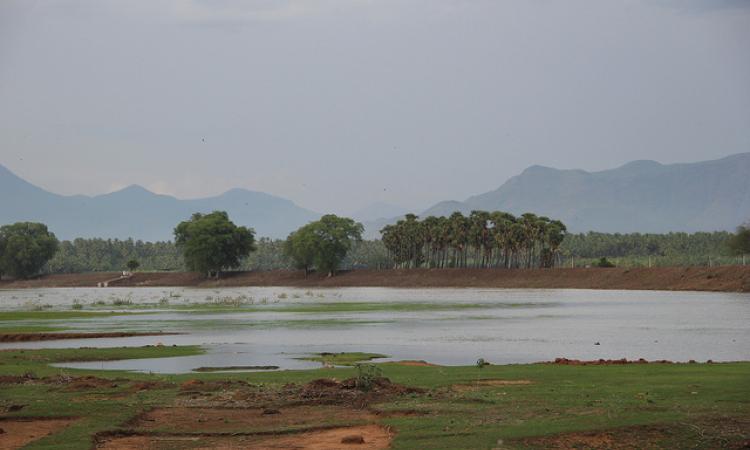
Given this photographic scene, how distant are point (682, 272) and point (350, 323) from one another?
69783mm

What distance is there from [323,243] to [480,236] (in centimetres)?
2814

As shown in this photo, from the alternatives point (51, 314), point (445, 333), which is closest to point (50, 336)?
point (445, 333)

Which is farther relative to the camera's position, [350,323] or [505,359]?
[350,323]

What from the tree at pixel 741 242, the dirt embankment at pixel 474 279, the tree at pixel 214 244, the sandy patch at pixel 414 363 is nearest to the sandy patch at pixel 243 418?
the sandy patch at pixel 414 363

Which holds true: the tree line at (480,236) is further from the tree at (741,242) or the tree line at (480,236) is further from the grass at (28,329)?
the grass at (28,329)

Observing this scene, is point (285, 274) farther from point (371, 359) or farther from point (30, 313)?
point (371, 359)

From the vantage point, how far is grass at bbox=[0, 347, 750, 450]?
1772 cm

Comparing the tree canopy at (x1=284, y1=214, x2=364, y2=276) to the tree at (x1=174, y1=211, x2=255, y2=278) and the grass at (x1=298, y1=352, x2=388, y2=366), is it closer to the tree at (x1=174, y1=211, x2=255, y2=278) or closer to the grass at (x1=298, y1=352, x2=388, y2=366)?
the tree at (x1=174, y1=211, x2=255, y2=278)

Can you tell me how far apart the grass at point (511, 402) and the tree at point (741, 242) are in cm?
11285

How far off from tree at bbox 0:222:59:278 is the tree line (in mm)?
67811

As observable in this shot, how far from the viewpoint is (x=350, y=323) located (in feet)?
187

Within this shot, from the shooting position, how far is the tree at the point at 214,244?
568ft

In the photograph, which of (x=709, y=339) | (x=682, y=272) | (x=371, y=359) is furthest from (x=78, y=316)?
(x=682, y=272)

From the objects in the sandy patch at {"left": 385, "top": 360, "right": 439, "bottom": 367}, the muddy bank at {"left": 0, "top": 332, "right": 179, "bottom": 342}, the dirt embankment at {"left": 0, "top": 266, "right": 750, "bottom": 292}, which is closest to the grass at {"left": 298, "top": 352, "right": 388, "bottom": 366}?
the sandy patch at {"left": 385, "top": 360, "right": 439, "bottom": 367}
